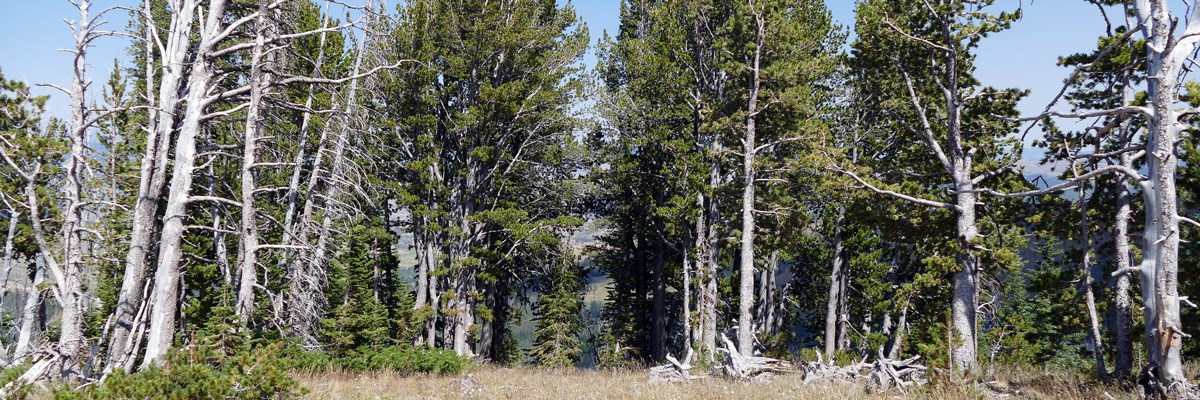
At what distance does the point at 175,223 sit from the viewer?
7.28m

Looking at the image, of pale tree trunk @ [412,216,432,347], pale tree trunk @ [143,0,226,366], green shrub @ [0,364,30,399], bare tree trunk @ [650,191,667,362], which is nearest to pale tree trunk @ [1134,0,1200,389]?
pale tree trunk @ [143,0,226,366]

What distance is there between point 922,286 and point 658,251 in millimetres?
13256

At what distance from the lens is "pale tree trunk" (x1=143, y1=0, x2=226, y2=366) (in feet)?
23.6

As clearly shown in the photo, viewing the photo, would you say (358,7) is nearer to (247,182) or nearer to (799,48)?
(247,182)

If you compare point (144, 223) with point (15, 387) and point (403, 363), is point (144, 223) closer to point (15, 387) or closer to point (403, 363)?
point (15, 387)

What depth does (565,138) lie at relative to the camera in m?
22.6

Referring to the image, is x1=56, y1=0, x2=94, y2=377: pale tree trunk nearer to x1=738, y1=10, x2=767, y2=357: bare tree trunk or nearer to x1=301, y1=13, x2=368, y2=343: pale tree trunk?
x1=301, y1=13, x2=368, y2=343: pale tree trunk

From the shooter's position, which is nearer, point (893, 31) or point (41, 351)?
point (41, 351)

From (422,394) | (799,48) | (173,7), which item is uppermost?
(799,48)

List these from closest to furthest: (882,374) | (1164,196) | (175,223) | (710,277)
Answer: (175,223) < (1164,196) < (882,374) < (710,277)

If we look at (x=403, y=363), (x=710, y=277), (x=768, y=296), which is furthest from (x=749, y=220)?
(x=768, y=296)

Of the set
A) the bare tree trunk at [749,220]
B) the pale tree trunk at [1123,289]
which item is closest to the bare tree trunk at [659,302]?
the bare tree trunk at [749,220]

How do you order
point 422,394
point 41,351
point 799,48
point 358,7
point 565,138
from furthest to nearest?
point 565,138
point 799,48
point 422,394
point 41,351
point 358,7

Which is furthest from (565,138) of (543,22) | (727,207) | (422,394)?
(422,394)
